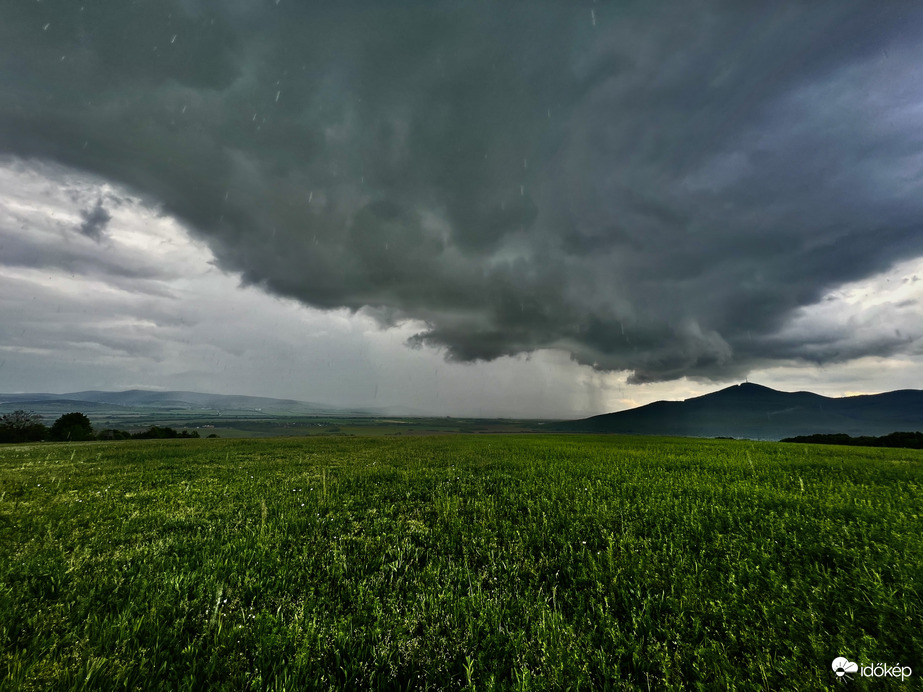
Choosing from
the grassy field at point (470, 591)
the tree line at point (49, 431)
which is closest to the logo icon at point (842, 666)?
the grassy field at point (470, 591)

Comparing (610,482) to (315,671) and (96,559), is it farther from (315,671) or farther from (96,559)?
(96,559)

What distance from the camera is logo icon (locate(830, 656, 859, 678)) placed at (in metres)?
2.86

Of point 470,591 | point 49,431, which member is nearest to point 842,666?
point 470,591

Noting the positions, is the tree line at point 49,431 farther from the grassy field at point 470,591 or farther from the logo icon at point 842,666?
the logo icon at point 842,666

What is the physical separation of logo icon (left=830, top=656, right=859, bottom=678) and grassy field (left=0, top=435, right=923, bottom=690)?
57mm

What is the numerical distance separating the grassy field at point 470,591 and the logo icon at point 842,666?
0.06 meters

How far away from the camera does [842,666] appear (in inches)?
115

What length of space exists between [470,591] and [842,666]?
3351 millimetres

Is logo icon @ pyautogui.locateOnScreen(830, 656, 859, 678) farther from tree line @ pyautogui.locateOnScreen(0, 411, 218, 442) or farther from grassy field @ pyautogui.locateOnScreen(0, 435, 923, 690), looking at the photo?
tree line @ pyautogui.locateOnScreen(0, 411, 218, 442)

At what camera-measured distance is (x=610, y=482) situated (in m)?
9.71

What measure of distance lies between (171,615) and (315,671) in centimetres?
202

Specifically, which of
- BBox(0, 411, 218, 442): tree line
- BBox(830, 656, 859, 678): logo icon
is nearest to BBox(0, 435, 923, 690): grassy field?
BBox(830, 656, 859, 678): logo icon

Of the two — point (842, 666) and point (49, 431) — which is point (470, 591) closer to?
point (842, 666)

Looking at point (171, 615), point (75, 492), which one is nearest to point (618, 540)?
point (171, 615)
